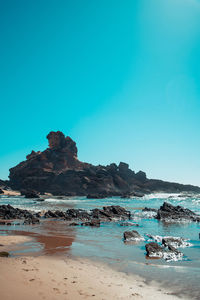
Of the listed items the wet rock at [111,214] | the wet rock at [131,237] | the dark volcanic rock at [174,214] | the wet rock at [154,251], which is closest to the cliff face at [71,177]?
the dark volcanic rock at [174,214]

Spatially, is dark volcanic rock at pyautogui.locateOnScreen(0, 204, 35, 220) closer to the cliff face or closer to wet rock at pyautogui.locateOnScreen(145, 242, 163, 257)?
wet rock at pyautogui.locateOnScreen(145, 242, 163, 257)

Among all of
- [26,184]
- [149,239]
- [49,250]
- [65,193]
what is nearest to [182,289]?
[49,250]

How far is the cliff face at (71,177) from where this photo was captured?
5094 inches

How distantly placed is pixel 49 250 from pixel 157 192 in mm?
150442

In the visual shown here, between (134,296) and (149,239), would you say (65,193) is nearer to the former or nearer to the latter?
(149,239)

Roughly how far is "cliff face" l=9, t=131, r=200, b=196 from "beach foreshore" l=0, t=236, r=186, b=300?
112m

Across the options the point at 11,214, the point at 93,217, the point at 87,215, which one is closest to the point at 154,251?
the point at 93,217

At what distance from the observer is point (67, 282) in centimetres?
603

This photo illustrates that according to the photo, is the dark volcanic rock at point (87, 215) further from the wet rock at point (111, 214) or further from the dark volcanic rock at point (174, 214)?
the dark volcanic rock at point (174, 214)

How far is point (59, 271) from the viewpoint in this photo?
7.00 m

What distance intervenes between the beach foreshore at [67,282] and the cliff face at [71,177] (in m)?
112

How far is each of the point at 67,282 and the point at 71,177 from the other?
419 ft

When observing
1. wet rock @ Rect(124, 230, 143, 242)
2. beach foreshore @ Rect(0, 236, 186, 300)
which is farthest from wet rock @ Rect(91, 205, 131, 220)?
beach foreshore @ Rect(0, 236, 186, 300)

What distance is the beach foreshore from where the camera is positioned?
5113mm
